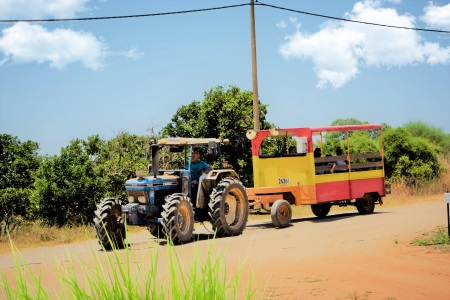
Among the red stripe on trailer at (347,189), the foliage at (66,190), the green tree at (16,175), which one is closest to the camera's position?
the red stripe on trailer at (347,189)

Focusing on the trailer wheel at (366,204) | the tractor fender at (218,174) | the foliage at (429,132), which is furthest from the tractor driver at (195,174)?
the foliage at (429,132)

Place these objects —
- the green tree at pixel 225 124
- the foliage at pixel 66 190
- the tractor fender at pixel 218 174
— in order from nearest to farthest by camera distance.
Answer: the tractor fender at pixel 218 174
the foliage at pixel 66 190
the green tree at pixel 225 124

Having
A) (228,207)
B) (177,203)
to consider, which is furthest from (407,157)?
(177,203)

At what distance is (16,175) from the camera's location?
2708 cm

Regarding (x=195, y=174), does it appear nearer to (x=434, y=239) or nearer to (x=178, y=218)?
(x=178, y=218)

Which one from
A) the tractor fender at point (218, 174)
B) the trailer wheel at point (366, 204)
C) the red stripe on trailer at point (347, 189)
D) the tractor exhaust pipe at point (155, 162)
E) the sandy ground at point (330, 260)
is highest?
the tractor exhaust pipe at point (155, 162)

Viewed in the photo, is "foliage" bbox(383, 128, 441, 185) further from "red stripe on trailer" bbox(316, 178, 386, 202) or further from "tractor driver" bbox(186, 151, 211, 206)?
"tractor driver" bbox(186, 151, 211, 206)

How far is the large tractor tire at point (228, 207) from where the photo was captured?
1502cm

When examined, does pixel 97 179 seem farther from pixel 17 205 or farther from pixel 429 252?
pixel 429 252

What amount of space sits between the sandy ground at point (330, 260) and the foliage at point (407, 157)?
1380cm

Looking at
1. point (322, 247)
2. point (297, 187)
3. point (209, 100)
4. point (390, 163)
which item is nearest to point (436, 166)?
point (390, 163)

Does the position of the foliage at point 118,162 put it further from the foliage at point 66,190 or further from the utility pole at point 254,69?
the utility pole at point 254,69

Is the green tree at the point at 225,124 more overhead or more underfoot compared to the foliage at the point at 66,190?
more overhead

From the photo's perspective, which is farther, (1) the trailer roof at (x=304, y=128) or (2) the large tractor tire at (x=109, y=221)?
(1) the trailer roof at (x=304, y=128)
